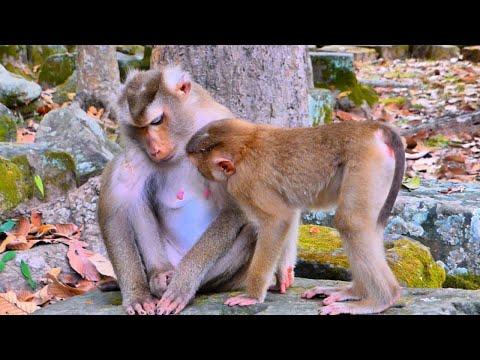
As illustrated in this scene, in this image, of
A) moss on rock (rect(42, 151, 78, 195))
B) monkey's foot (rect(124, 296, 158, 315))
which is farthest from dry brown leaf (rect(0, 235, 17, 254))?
monkey's foot (rect(124, 296, 158, 315))

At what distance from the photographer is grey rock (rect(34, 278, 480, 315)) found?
12.4 feet

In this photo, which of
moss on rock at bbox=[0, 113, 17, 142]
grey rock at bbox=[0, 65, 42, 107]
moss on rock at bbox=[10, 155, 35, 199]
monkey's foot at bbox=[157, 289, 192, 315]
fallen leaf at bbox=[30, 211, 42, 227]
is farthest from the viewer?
grey rock at bbox=[0, 65, 42, 107]

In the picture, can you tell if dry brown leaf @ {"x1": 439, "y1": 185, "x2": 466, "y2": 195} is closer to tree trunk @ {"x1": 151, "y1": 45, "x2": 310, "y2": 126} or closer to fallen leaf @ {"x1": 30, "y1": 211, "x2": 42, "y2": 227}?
tree trunk @ {"x1": 151, "y1": 45, "x2": 310, "y2": 126}

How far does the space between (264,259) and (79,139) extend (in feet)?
14.2

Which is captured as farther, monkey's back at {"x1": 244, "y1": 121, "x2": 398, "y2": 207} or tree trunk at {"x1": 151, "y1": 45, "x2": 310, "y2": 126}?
tree trunk at {"x1": 151, "y1": 45, "x2": 310, "y2": 126}

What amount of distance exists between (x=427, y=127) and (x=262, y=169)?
7.14m

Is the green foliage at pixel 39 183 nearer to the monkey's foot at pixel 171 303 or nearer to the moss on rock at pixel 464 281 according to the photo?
the monkey's foot at pixel 171 303

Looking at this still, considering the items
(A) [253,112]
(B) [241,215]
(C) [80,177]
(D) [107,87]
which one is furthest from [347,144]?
(D) [107,87]

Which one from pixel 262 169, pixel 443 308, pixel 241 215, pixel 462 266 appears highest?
pixel 262 169

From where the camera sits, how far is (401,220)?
19.5 feet

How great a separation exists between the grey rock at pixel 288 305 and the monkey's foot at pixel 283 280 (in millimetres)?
46

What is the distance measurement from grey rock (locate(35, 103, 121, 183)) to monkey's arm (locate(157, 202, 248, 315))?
11.3 ft

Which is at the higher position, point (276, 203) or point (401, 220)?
point (276, 203)

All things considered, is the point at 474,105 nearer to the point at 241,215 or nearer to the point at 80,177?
the point at 80,177
